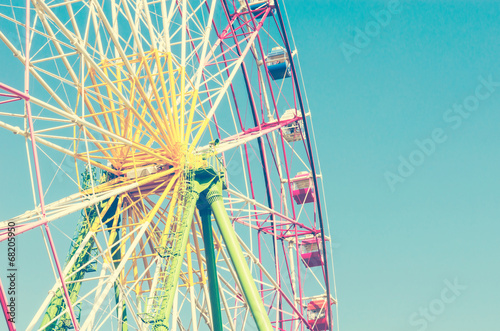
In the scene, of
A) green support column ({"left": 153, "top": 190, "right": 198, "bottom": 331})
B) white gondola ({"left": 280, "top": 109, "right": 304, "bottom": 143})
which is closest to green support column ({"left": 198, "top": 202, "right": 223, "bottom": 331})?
green support column ({"left": 153, "top": 190, "right": 198, "bottom": 331})

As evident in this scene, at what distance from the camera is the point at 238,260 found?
21.7m

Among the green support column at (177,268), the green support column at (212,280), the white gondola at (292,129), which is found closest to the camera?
the green support column at (177,268)

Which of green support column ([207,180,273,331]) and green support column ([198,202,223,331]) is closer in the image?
green support column ([207,180,273,331])

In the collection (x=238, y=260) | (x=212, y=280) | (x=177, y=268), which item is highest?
(x=177, y=268)

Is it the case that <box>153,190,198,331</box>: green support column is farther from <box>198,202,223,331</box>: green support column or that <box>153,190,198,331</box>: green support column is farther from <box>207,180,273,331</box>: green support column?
<box>198,202,223,331</box>: green support column

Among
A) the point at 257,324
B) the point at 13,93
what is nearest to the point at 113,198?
the point at 257,324

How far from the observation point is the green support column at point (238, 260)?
21188 mm

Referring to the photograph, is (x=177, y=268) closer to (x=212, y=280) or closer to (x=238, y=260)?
(x=238, y=260)

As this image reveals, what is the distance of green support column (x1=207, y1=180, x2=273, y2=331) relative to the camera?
69.5ft

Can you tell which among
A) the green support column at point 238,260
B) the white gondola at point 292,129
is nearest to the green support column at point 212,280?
the green support column at point 238,260

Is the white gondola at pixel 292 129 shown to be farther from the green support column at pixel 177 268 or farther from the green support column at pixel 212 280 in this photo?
the green support column at pixel 177 268

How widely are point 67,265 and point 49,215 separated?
98.2 inches

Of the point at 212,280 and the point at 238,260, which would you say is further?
the point at 212,280

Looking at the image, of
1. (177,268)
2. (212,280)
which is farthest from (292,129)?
(177,268)
